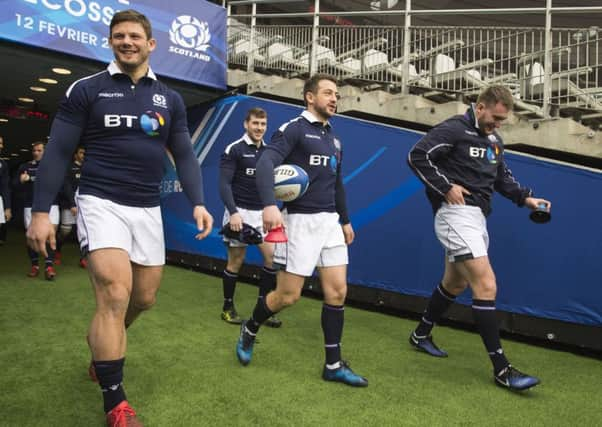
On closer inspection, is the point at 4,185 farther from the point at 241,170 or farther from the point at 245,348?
the point at 245,348

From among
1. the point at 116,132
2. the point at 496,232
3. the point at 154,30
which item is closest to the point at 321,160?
the point at 116,132

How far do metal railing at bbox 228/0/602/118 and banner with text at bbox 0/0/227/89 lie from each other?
80 centimetres

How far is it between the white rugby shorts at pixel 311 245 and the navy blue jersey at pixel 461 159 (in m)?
0.79

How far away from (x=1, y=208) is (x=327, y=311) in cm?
562

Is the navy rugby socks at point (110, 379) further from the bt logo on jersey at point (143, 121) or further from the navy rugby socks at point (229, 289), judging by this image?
the navy rugby socks at point (229, 289)

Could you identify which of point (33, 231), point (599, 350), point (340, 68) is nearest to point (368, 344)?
point (599, 350)

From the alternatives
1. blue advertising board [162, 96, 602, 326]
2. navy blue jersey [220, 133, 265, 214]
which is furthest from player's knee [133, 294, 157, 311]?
blue advertising board [162, 96, 602, 326]

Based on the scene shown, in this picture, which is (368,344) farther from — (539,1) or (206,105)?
(539,1)

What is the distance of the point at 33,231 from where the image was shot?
6.88 feet

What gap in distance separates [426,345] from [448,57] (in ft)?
14.3

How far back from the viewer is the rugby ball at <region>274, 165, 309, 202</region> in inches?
119

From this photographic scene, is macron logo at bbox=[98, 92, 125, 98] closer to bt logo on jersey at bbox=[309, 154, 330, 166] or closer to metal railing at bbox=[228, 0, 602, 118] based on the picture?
bt logo on jersey at bbox=[309, 154, 330, 166]

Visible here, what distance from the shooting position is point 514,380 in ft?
9.70

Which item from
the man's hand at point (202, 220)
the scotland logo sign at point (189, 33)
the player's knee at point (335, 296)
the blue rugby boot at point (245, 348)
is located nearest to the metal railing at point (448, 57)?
the scotland logo sign at point (189, 33)
